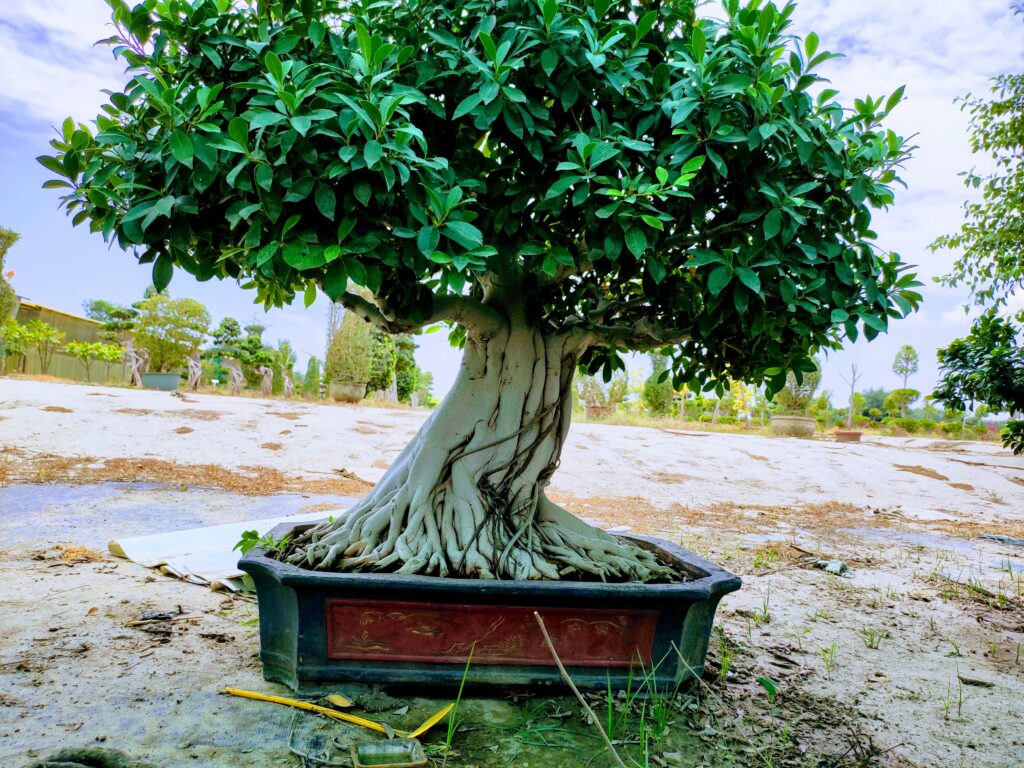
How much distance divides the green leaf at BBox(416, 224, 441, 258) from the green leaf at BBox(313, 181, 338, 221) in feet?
0.74

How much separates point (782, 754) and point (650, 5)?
8.15 ft

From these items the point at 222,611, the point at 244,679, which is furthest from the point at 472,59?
the point at 222,611

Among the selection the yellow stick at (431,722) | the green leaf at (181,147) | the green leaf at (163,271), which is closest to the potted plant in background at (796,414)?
the yellow stick at (431,722)

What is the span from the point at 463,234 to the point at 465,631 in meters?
1.23

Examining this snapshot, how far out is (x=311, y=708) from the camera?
6.46 ft

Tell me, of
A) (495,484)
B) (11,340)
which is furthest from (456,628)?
(11,340)

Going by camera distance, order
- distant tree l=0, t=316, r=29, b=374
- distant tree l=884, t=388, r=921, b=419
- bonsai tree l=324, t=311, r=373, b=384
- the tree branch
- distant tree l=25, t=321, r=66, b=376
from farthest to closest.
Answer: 1. distant tree l=884, t=388, r=921, b=419
2. distant tree l=25, t=321, r=66, b=376
3. distant tree l=0, t=316, r=29, b=374
4. bonsai tree l=324, t=311, r=373, b=384
5. the tree branch

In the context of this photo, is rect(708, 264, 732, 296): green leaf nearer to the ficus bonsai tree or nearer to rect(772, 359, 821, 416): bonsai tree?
the ficus bonsai tree

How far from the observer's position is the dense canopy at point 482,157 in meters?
1.69

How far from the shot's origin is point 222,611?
9.43 feet

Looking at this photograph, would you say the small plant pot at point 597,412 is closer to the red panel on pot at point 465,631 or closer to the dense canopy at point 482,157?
the dense canopy at point 482,157

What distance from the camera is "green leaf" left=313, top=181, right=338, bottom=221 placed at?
1663 mm

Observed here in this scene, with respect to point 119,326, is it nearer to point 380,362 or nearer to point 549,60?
point 380,362

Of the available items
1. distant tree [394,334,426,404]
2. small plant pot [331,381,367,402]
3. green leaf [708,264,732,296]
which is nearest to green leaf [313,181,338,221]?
green leaf [708,264,732,296]
